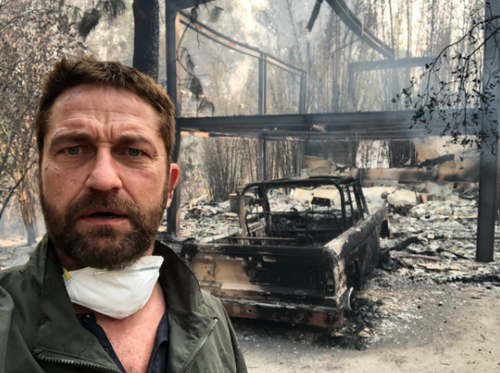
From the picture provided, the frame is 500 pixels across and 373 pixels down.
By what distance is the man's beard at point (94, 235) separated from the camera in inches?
46.6

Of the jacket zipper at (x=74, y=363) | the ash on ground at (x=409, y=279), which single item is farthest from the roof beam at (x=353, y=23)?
the jacket zipper at (x=74, y=363)

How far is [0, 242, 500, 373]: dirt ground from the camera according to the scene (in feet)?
14.2

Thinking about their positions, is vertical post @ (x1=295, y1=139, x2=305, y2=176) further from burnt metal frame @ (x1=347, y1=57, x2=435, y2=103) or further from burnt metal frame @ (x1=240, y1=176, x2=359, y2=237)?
burnt metal frame @ (x1=240, y1=176, x2=359, y2=237)

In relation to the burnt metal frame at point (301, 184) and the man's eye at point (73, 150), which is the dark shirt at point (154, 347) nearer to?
the man's eye at point (73, 150)

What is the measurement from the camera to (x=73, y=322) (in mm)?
1129

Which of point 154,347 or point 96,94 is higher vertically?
point 96,94

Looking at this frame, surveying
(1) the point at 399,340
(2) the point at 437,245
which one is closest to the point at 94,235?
(1) the point at 399,340

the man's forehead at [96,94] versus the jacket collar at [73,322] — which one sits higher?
the man's forehead at [96,94]

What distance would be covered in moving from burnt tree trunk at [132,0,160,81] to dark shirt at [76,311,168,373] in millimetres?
7114

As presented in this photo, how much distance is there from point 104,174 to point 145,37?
7343mm

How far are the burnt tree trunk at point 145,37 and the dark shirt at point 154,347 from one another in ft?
Answer: 23.3

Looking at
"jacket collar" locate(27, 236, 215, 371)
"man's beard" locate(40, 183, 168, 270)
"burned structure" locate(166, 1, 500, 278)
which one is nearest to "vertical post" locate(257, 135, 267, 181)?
"burned structure" locate(166, 1, 500, 278)

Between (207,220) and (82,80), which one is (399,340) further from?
(207,220)

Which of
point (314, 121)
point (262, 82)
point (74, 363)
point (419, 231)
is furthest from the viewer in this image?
point (262, 82)
